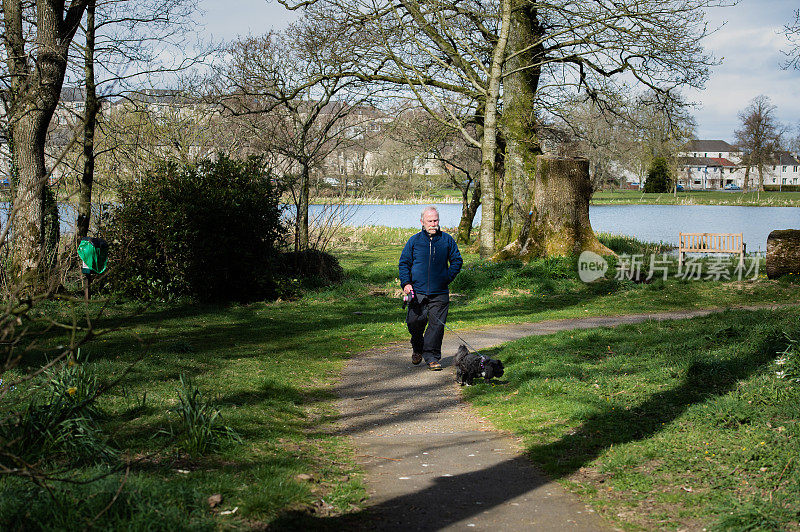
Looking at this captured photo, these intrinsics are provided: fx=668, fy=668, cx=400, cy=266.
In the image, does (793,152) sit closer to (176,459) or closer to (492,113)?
(492,113)

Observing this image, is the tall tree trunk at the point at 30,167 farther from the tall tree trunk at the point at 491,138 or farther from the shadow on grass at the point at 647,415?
the tall tree trunk at the point at 491,138

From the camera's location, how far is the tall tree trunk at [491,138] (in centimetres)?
2006

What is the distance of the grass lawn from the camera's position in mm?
3984

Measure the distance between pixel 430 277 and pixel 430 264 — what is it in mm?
172

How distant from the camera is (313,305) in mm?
15219

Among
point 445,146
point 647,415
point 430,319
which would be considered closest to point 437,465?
point 647,415

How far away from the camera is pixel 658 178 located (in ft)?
265

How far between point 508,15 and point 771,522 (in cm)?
1837

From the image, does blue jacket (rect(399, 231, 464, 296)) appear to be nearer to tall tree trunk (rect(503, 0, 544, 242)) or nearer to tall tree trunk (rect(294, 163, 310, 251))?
tall tree trunk (rect(294, 163, 310, 251))

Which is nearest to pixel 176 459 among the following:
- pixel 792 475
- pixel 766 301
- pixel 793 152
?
pixel 792 475

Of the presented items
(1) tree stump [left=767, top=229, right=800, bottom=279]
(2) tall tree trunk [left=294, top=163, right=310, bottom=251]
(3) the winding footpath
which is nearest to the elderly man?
(3) the winding footpath

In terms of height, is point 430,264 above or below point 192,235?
below

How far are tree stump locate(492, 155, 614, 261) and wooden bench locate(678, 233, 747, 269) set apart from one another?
2.88 metres

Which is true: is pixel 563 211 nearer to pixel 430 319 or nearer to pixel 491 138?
pixel 491 138
